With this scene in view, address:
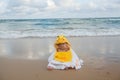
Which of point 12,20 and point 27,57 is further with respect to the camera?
point 12,20

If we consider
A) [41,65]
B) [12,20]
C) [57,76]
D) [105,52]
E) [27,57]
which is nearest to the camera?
[57,76]

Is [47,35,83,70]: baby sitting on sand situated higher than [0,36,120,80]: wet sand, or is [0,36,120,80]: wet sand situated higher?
[47,35,83,70]: baby sitting on sand

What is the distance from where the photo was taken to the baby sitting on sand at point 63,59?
21.4 feet

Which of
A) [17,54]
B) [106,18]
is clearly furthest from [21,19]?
[17,54]

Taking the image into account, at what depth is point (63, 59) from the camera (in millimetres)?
6684

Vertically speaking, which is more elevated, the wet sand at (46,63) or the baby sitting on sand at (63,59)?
the baby sitting on sand at (63,59)

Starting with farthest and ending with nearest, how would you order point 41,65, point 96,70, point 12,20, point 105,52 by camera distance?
point 12,20 < point 105,52 < point 41,65 < point 96,70

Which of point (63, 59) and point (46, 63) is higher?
point (63, 59)

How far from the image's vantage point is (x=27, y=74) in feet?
19.8

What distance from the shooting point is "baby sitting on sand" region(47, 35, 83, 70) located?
651cm

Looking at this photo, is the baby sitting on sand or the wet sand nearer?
the wet sand

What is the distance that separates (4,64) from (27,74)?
4.22 ft

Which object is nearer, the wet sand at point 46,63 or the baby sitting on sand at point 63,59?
the wet sand at point 46,63

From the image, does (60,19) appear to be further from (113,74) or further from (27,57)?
(113,74)
